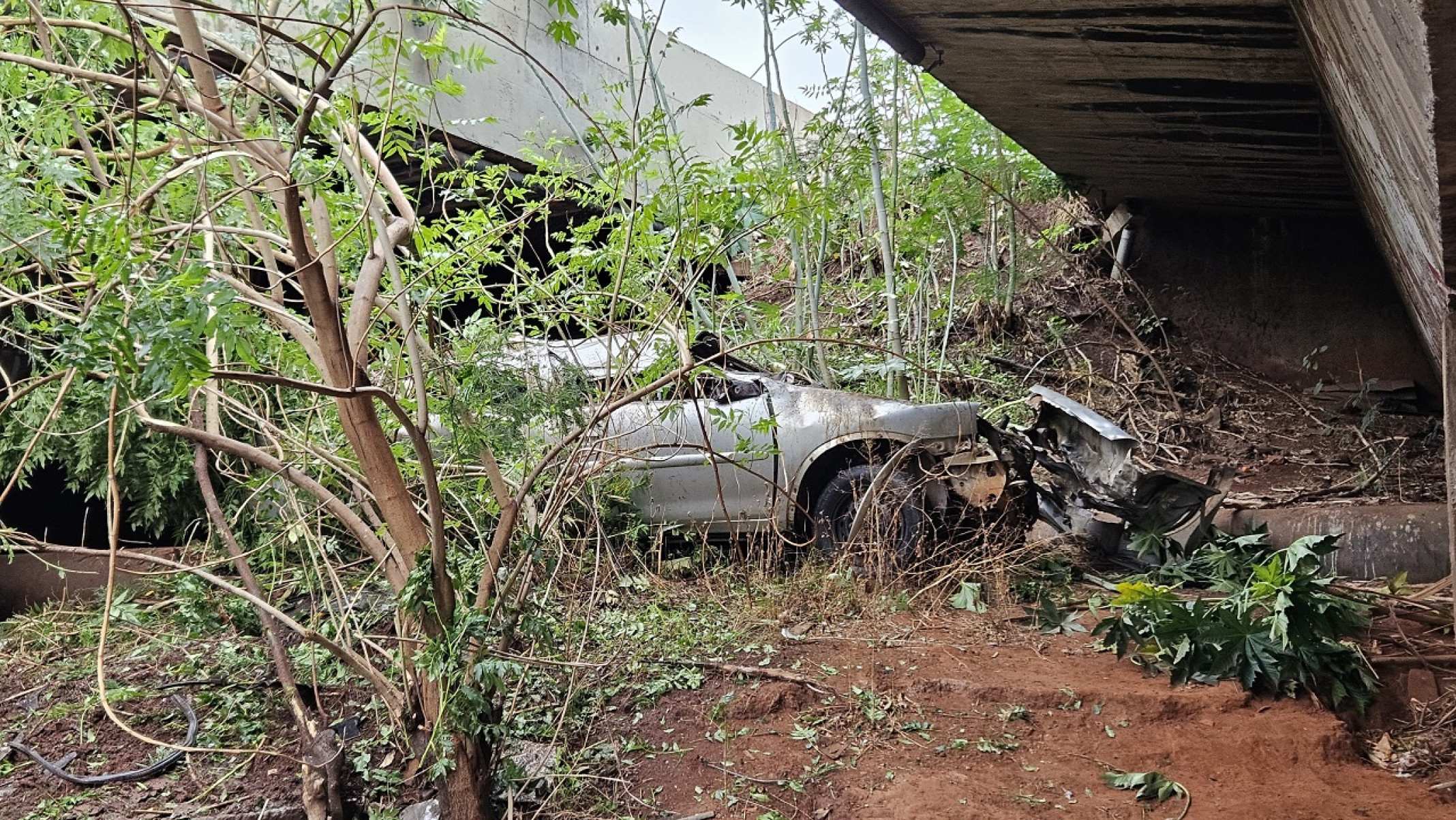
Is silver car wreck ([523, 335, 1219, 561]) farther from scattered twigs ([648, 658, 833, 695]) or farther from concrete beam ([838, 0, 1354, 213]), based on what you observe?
concrete beam ([838, 0, 1354, 213])

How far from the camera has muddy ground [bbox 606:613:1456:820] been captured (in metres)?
3.30

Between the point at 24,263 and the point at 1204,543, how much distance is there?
6.61 meters

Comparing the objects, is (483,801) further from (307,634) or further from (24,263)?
(24,263)

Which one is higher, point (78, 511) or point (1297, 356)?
point (1297, 356)

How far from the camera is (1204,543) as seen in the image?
20.0 ft

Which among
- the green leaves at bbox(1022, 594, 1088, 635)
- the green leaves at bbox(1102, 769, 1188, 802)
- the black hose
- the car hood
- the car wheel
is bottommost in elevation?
the black hose

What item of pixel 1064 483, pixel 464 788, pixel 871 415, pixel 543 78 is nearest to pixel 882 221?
pixel 871 415

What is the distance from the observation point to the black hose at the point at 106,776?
348 cm

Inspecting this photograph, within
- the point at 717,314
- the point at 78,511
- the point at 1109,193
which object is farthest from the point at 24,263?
the point at 1109,193

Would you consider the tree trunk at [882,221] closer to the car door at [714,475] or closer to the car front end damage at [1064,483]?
the car front end damage at [1064,483]

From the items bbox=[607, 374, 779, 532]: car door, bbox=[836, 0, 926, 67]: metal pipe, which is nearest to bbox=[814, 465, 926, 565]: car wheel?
bbox=[607, 374, 779, 532]: car door

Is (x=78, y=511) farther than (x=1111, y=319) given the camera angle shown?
No

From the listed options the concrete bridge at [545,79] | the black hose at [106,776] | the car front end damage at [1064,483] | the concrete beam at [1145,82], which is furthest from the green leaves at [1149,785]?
the concrete bridge at [545,79]

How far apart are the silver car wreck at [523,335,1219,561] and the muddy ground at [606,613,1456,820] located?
4.29 ft
